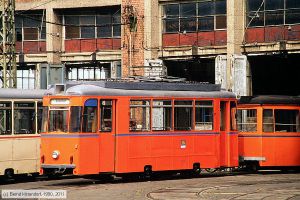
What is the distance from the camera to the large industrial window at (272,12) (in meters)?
35.9

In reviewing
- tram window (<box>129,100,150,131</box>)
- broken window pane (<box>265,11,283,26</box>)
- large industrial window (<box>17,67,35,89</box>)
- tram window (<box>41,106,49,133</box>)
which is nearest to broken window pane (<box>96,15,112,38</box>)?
large industrial window (<box>17,67,35,89</box>)

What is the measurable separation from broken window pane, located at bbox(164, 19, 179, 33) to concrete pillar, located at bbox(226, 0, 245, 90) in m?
2.93

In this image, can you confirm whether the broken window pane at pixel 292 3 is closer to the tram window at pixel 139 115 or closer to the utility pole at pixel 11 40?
the utility pole at pixel 11 40

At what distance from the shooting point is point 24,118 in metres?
24.4

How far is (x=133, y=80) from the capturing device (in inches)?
979

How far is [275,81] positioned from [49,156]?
798 inches

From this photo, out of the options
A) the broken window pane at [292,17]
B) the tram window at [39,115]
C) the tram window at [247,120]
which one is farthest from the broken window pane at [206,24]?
the tram window at [39,115]

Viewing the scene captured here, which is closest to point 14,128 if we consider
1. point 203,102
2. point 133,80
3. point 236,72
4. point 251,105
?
point 133,80

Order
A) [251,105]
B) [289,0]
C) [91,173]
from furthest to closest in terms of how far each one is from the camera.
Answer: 1. [289,0]
2. [251,105]
3. [91,173]

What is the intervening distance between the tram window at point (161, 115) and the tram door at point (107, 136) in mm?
1372

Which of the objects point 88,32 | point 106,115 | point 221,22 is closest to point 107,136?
point 106,115

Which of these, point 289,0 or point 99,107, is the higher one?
point 289,0

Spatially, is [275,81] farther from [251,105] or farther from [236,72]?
[251,105]

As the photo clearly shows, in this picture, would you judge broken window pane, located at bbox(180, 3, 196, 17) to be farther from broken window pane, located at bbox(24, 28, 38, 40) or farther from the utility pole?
the utility pole
